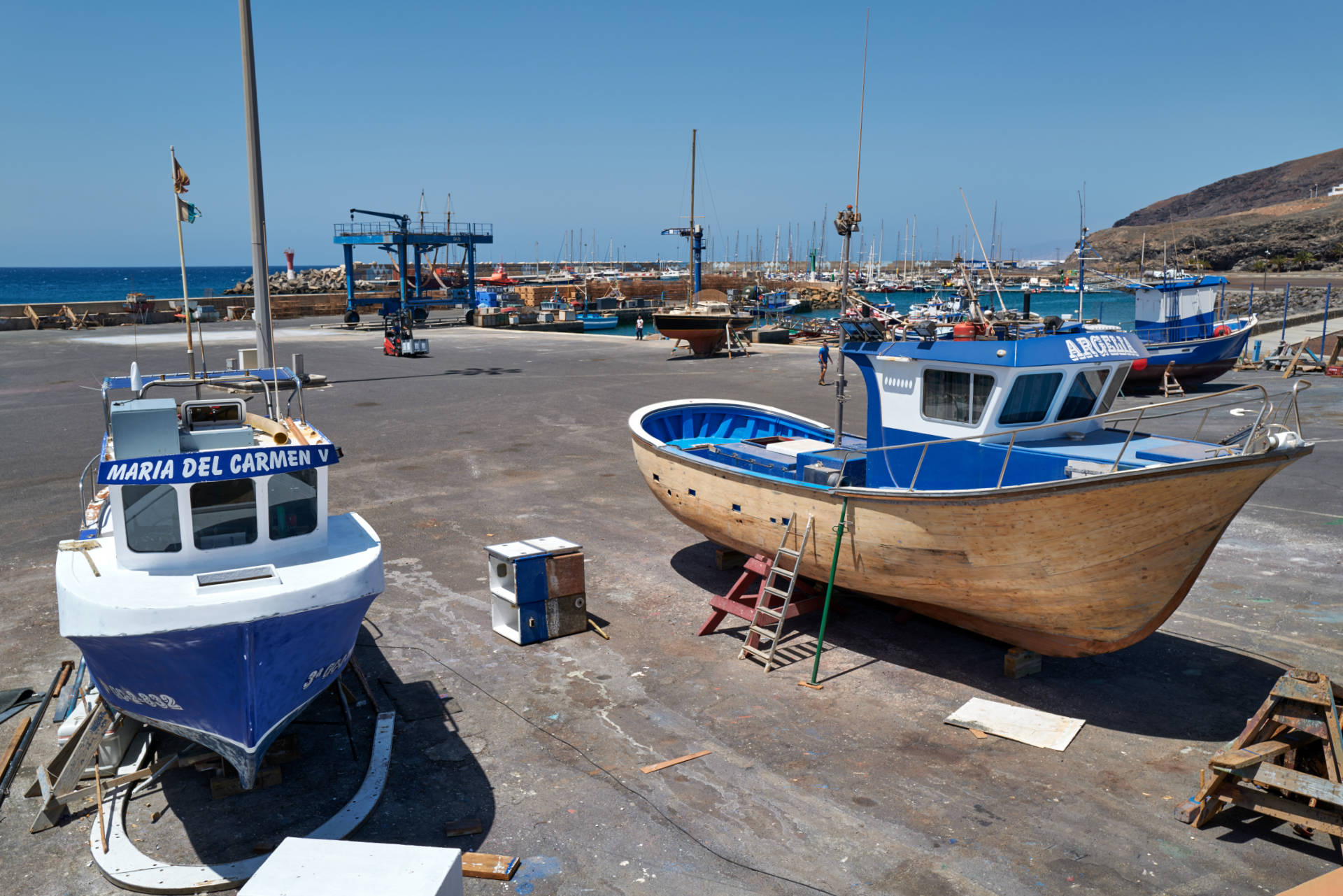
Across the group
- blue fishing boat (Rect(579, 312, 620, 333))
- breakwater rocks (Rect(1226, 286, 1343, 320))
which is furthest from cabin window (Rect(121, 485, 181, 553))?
blue fishing boat (Rect(579, 312, 620, 333))

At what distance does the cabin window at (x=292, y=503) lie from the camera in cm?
704

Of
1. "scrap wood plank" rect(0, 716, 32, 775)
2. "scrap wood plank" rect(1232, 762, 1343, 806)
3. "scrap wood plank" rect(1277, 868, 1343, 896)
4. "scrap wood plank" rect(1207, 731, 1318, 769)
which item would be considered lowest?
"scrap wood plank" rect(0, 716, 32, 775)

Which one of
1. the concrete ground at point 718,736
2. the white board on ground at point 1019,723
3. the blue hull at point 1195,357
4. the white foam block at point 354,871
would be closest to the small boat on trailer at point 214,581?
the concrete ground at point 718,736

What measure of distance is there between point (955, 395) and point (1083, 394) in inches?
51.7

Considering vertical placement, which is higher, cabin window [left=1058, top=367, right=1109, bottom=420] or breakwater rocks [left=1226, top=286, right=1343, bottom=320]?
breakwater rocks [left=1226, top=286, right=1343, bottom=320]

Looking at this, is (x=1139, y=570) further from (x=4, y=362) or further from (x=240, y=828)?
(x=4, y=362)

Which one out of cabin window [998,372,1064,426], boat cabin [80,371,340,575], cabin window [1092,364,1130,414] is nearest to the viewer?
boat cabin [80,371,340,575]

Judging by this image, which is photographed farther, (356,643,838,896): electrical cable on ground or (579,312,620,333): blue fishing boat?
(579,312,620,333): blue fishing boat

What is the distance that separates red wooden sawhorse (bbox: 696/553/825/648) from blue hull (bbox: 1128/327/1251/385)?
21972mm

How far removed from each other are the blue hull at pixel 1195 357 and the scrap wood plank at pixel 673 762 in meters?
25.1

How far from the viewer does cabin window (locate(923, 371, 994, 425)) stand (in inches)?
360

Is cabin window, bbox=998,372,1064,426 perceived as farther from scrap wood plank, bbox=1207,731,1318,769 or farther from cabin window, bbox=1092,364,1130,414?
scrap wood plank, bbox=1207,731,1318,769

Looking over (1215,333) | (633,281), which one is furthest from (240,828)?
(633,281)

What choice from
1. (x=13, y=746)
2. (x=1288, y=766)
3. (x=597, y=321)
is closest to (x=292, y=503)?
(x=13, y=746)
